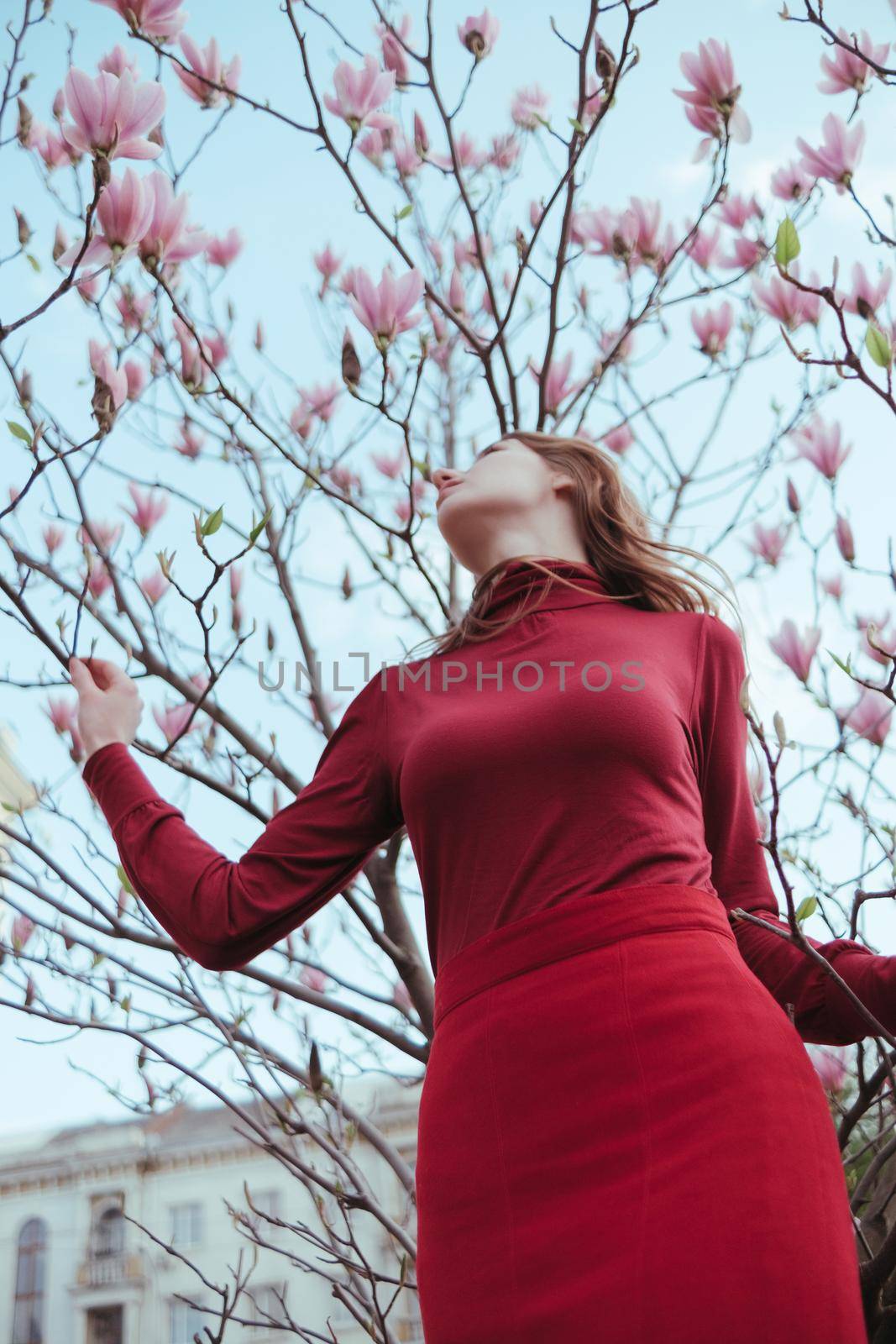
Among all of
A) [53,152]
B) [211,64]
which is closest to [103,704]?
[211,64]

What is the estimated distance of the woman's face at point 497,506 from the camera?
135 centimetres

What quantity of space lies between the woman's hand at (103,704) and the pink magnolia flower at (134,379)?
1122mm

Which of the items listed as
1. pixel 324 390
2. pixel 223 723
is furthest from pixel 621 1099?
pixel 324 390

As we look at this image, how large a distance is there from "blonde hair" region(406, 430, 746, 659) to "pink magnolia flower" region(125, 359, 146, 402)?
104cm

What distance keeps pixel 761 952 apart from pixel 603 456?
0.61 m

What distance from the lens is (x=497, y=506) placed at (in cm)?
135

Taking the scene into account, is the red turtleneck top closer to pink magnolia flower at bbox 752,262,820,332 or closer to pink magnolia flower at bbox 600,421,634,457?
pink magnolia flower at bbox 752,262,820,332

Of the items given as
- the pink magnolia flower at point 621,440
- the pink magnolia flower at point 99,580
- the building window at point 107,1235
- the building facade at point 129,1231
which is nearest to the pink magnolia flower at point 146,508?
the pink magnolia flower at point 99,580

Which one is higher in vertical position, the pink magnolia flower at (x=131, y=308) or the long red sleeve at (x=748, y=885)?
the pink magnolia flower at (x=131, y=308)

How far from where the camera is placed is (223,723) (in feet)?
5.41

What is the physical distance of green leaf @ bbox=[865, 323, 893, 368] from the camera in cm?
98

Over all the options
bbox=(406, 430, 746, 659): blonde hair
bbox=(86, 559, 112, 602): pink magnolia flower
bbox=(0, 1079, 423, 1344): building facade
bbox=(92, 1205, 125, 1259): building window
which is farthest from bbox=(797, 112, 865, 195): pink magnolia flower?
bbox=(92, 1205, 125, 1259): building window

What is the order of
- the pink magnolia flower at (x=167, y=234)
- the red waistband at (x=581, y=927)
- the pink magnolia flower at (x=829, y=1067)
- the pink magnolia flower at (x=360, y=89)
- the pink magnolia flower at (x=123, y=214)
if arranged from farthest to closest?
the pink magnolia flower at (x=829, y=1067) < the pink magnolia flower at (x=360, y=89) < the pink magnolia flower at (x=167, y=234) < the pink magnolia flower at (x=123, y=214) < the red waistband at (x=581, y=927)

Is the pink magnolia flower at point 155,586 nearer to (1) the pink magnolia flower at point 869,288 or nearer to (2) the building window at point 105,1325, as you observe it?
(1) the pink magnolia flower at point 869,288
